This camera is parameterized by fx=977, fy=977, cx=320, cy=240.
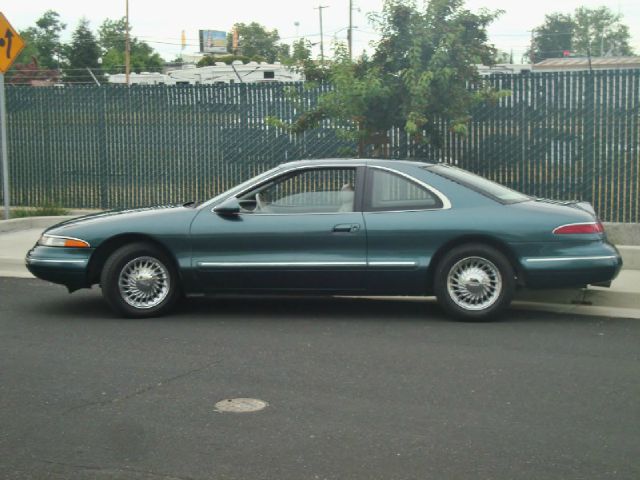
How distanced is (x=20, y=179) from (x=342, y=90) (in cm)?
726

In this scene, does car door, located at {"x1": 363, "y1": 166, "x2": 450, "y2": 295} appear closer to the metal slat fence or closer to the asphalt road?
the asphalt road

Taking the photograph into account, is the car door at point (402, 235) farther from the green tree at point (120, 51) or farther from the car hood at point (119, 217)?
the green tree at point (120, 51)

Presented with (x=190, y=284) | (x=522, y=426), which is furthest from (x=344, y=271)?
(x=522, y=426)

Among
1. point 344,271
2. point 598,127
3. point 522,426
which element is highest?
point 598,127

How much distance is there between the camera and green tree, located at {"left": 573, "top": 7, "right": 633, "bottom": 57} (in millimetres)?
102819

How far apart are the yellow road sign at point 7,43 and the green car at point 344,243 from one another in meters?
6.02

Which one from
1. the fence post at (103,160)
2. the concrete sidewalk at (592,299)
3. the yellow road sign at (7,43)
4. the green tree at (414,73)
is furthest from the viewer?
the fence post at (103,160)

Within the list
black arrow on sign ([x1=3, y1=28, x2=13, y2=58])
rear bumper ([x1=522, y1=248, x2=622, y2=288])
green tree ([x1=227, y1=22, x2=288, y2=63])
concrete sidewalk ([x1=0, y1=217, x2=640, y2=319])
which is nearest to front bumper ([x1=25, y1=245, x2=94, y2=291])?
rear bumper ([x1=522, y1=248, x2=622, y2=288])

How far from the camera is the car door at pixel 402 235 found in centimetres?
855

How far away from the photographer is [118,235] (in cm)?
888

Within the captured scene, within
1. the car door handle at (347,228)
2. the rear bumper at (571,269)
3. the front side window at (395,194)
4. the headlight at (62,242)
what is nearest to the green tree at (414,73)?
the front side window at (395,194)

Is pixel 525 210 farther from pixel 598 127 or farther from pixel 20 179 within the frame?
pixel 20 179

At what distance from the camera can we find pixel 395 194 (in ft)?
28.9

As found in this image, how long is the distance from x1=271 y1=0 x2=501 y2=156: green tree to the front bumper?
4.47m
